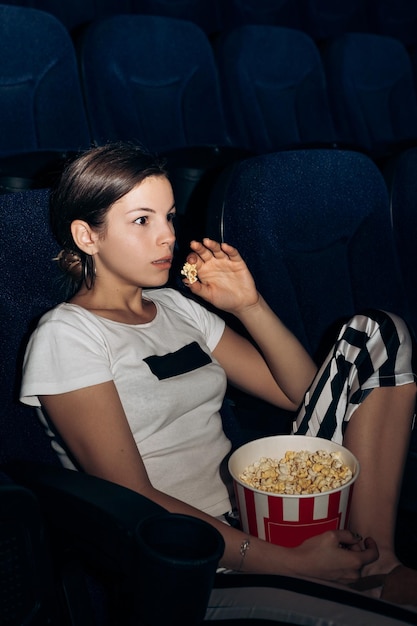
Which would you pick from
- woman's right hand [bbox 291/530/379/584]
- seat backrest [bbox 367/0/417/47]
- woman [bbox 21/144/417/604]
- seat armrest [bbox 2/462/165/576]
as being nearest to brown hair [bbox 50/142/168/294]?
woman [bbox 21/144/417/604]

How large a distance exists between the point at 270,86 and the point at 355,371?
5.21 feet

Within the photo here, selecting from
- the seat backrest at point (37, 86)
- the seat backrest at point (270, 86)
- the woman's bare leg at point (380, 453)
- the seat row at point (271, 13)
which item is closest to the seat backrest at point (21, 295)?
the woman's bare leg at point (380, 453)

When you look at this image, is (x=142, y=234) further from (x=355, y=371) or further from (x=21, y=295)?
(x=355, y=371)

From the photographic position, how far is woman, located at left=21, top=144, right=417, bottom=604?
751 millimetres

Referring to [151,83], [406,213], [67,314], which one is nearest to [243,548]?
[67,314]

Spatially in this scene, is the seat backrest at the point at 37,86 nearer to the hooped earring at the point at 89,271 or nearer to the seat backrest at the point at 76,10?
the seat backrest at the point at 76,10

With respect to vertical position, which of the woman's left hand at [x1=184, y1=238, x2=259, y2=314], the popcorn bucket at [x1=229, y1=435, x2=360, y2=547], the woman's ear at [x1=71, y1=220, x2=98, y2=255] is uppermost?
the woman's ear at [x1=71, y1=220, x2=98, y2=255]

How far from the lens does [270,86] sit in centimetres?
228

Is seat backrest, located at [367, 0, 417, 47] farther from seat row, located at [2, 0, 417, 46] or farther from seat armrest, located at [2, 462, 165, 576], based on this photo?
seat armrest, located at [2, 462, 165, 576]

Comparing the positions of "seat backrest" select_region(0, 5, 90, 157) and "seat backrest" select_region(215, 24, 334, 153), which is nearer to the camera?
"seat backrest" select_region(0, 5, 90, 157)

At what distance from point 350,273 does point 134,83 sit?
3.38 ft

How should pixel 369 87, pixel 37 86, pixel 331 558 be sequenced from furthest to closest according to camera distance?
pixel 369 87 → pixel 37 86 → pixel 331 558

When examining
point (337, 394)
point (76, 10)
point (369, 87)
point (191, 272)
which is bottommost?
point (369, 87)

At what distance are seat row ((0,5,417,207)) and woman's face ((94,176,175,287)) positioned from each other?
18.0 inches
